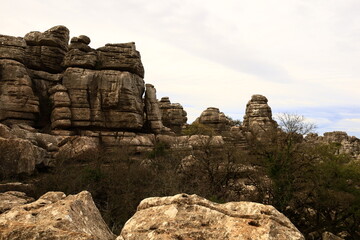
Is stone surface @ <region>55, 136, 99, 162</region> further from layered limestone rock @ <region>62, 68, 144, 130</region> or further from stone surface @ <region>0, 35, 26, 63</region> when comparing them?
stone surface @ <region>0, 35, 26, 63</region>

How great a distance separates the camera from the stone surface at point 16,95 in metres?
32.9

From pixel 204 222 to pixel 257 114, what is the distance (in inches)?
2245

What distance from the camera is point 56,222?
14.8ft

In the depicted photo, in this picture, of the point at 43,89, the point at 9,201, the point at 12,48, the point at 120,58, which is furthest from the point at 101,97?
the point at 9,201

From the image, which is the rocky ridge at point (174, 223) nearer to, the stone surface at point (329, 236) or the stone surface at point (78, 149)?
the stone surface at point (329, 236)

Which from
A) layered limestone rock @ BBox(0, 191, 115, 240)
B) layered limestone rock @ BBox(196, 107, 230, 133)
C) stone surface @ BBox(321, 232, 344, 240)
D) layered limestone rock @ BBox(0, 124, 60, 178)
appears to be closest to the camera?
layered limestone rock @ BBox(0, 191, 115, 240)

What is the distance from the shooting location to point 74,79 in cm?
3622

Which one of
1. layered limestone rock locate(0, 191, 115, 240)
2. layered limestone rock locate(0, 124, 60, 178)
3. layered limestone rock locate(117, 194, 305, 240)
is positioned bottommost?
layered limestone rock locate(0, 124, 60, 178)

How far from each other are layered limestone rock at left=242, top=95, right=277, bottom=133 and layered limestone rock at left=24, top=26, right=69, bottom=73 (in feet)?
121

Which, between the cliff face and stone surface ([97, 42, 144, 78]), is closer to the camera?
the cliff face

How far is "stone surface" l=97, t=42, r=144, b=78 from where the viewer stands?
37438 millimetres

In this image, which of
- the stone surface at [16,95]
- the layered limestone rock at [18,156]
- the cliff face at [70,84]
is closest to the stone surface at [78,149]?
the layered limestone rock at [18,156]

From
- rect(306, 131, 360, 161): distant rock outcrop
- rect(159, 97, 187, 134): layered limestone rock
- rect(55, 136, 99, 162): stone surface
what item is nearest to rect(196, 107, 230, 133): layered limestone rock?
rect(159, 97, 187, 134): layered limestone rock

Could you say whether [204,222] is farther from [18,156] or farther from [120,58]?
[120,58]
